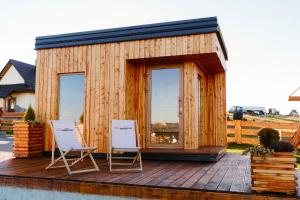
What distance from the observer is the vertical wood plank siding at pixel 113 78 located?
6.63 metres

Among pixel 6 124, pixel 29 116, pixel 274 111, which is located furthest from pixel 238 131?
pixel 274 111

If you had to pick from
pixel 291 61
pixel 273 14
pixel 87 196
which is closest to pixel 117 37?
pixel 87 196

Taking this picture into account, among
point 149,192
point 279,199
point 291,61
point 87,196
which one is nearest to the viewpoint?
point 279,199

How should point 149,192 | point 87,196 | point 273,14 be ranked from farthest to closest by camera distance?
point 273,14 < point 87,196 < point 149,192

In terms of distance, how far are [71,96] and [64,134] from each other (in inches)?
88.4

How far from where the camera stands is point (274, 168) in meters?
3.41

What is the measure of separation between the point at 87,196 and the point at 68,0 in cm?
533

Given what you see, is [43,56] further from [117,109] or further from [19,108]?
[19,108]

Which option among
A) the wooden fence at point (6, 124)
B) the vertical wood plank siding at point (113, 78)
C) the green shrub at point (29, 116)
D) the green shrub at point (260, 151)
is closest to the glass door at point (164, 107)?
the vertical wood plank siding at point (113, 78)

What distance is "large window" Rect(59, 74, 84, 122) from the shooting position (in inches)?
290

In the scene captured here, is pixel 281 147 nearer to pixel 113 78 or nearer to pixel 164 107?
pixel 164 107

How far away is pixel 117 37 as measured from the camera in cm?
704

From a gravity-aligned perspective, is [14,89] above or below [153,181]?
above

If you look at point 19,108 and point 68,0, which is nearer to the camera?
point 68,0
